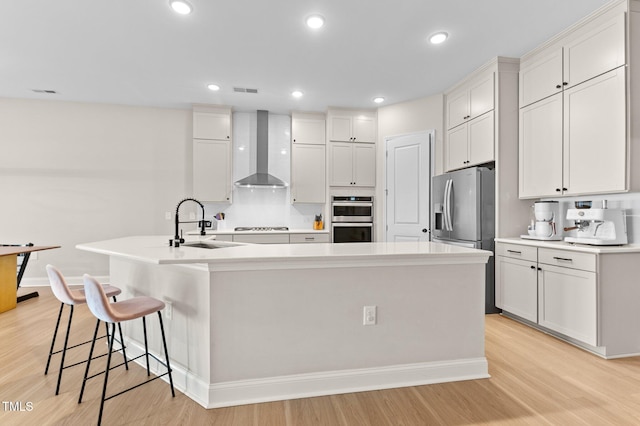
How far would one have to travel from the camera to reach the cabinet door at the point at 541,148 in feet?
10.0

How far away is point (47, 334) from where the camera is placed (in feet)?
9.83

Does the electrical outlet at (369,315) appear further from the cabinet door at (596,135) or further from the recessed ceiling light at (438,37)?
the recessed ceiling light at (438,37)

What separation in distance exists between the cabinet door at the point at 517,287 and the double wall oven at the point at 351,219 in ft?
6.42

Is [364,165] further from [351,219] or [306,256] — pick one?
[306,256]

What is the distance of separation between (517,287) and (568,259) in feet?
2.18

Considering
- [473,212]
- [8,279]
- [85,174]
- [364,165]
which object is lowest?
[8,279]

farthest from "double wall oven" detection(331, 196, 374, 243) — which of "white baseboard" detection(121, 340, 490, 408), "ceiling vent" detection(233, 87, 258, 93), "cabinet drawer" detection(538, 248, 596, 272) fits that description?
"white baseboard" detection(121, 340, 490, 408)

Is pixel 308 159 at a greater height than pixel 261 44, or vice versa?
pixel 261 44

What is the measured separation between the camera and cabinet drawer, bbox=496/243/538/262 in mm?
3037

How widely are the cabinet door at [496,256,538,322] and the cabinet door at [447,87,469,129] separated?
1.81 meters

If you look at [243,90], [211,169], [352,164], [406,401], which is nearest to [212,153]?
[211,169]

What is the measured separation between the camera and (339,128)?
196 inches

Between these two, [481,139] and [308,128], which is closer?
[481,139]

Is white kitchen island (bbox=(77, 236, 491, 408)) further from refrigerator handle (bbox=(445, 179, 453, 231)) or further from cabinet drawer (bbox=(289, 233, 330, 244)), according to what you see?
cabinet drawer (bbox=(289, 233, 330, 244))
